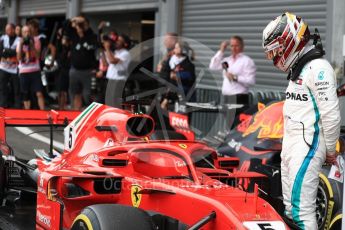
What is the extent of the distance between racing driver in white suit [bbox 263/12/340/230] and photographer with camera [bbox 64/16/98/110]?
772 cm

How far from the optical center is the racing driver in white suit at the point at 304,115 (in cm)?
408

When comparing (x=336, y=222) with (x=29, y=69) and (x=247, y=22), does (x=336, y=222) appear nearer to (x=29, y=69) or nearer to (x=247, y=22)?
(x=247, y=22)

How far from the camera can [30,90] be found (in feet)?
40.9

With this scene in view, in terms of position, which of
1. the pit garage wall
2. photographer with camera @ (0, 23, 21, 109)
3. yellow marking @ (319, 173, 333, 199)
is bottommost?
yellow marking @ (319, 173, 333, 199)

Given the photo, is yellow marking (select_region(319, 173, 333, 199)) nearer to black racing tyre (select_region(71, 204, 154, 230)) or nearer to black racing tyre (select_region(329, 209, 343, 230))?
black racing tyre (select_region(329, 209, 343, 230))

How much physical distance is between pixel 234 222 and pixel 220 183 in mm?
722

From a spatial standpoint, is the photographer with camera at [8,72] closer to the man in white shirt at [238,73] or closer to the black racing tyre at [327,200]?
the man in white shirt at [238,73]

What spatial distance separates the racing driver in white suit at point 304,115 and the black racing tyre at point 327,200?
81 cm

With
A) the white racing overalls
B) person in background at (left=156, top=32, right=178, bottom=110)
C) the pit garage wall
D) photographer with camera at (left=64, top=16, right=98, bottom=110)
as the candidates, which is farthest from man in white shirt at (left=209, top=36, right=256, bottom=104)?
the white racing overalls

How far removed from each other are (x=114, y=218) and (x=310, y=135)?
1.33m

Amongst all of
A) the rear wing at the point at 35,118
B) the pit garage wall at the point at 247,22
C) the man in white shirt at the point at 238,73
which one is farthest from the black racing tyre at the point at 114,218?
the pit garage wall at the point at 247,22

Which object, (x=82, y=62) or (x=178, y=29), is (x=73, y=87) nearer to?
(x=82, y=62)

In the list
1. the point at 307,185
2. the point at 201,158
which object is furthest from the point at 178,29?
the point at 307,185

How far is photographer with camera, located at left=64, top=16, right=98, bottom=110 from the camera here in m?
11.7
